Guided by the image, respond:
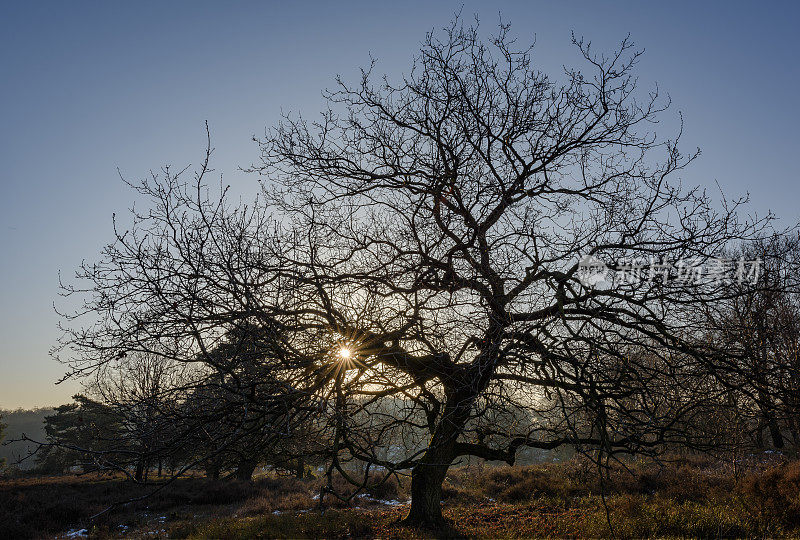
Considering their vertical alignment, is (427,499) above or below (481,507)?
above

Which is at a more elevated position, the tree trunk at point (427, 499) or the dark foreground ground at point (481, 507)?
the tree trunk at point (427, 499)

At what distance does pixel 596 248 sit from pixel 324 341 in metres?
4.13

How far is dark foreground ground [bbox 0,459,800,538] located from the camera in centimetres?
772

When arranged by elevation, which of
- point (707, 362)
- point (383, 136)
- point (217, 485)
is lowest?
point (217, 485)

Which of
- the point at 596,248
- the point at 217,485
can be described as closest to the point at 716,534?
the point at 596,248

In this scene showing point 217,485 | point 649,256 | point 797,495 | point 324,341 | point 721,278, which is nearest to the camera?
point 324,341

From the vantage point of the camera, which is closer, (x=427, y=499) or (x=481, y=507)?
(x=427, y=499)

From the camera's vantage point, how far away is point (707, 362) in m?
5.37

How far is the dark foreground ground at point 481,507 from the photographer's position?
772 centimetres

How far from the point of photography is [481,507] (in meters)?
12.5

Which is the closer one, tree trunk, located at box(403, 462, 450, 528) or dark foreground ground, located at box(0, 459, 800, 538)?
dark foreground ground, located at box(0, 459, 800, 538)

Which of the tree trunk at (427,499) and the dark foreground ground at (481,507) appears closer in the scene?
the dark foreground ground at (481,507)

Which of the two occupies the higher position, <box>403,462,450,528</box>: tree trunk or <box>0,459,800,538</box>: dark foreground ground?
<box>403,462,450,528</box>: tree trunk

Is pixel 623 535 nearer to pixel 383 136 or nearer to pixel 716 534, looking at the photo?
pixel 716 534
